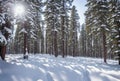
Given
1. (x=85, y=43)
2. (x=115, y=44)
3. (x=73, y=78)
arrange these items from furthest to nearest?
1. (x=85, y=43)
2. (x=115, y=44)
3. (x=73, y=78)

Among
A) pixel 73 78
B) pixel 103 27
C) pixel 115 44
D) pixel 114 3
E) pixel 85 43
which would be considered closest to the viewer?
pixel 73 78

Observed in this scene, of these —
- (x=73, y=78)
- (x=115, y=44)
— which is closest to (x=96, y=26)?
(x=115, y=44)

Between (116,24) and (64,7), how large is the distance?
44.8 feet

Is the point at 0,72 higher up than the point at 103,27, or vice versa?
the point at 103,27

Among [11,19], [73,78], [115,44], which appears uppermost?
[11,19]

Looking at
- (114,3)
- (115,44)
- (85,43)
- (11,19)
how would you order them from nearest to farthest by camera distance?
(11,19) < (115,44) < (114,3) < (85,43)

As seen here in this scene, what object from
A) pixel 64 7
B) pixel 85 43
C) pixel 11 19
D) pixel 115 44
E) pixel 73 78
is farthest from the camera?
pixel 85 43

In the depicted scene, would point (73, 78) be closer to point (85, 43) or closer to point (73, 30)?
point (73, 30)

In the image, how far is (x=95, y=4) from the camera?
95.0 ft

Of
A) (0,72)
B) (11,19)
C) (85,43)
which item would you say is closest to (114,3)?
(11,19)

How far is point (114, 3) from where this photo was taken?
84.2 feet

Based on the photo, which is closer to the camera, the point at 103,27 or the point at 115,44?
the point at 115,44

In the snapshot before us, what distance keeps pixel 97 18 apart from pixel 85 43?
150 ft

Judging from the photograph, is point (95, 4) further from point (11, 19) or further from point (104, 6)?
point (11, 19)
